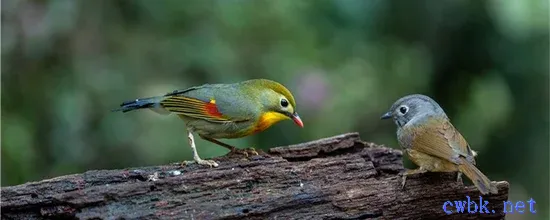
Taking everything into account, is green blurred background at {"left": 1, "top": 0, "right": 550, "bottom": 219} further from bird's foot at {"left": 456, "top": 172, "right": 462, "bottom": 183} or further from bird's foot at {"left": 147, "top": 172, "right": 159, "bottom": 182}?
bird's foot at {"left": 147, "top": 172, "right": 159, "bottom": 182}

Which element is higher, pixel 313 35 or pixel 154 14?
pixel 313 35

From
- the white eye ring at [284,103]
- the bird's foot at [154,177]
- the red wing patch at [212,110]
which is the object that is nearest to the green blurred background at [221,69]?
the white eye ring at [284,103]

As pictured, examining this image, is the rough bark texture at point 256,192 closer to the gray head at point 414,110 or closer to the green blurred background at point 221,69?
the gray head at point 414,110

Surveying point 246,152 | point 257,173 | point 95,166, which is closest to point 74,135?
point 95,166

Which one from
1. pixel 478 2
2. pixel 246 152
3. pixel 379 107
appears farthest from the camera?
pixel 379 107

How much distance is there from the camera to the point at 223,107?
4051mm

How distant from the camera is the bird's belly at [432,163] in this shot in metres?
3.85

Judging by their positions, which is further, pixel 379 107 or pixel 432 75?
pixel 379 107

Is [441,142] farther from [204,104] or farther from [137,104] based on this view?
[137,104]

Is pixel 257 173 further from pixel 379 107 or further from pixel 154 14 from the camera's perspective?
pixel 379 107

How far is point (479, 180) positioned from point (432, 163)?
1.03 feet

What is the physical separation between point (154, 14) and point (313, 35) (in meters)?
1.45

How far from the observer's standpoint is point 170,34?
5883 mm

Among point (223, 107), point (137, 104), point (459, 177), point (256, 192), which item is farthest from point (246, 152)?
point (459, 177)
